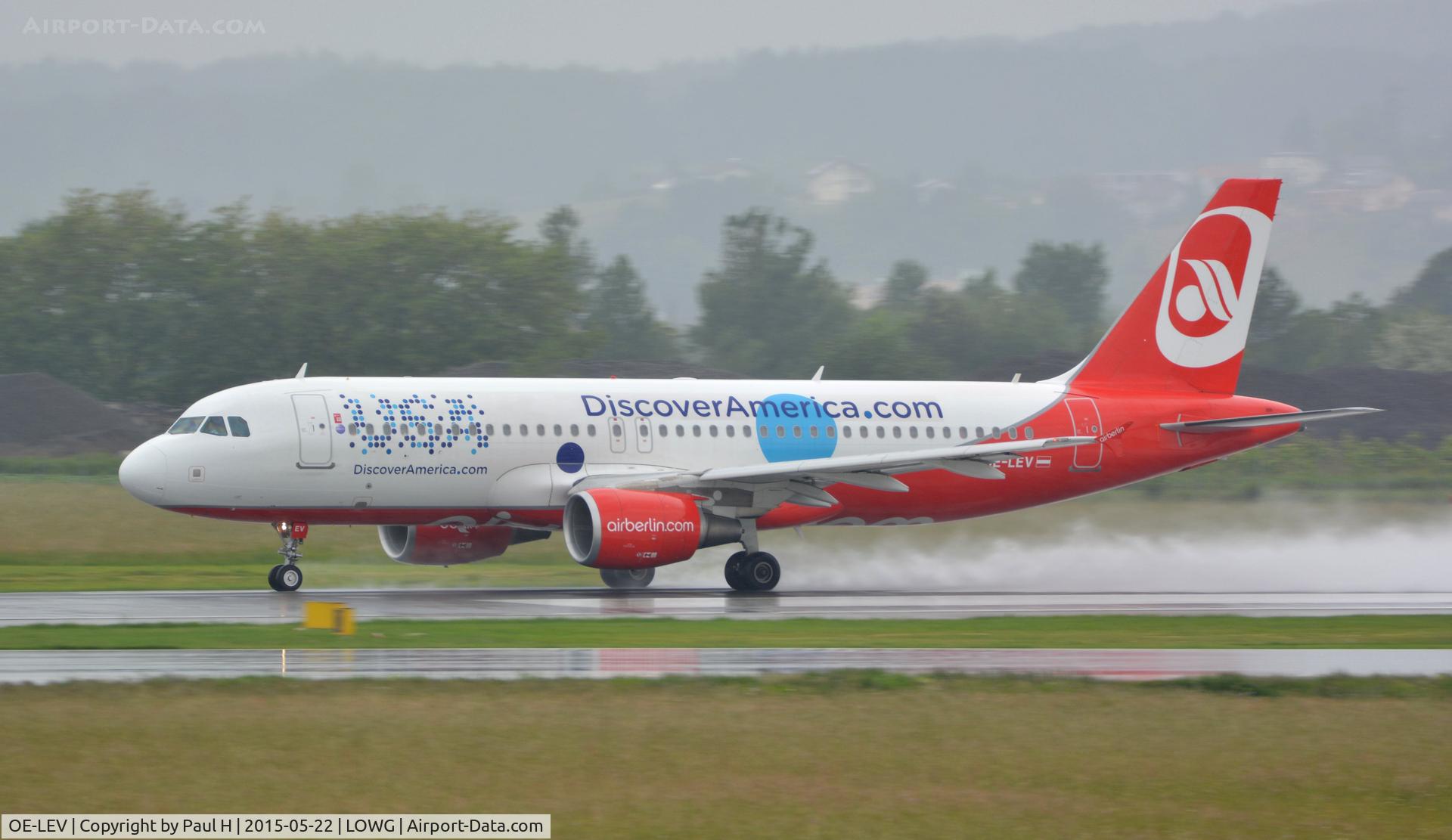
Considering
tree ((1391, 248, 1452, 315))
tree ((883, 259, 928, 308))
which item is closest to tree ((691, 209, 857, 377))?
tree ((883, 259, 928, 308))

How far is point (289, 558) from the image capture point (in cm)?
2977

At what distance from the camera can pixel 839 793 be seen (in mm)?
11266

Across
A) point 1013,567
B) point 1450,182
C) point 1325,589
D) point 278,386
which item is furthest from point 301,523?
point 1450,182

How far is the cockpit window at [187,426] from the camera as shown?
29.3 m

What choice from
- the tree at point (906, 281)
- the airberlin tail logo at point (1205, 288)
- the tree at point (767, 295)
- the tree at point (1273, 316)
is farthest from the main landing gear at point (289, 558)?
the tree at point (906, 281)

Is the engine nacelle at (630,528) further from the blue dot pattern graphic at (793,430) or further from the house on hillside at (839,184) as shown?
the house on hillside at (839,184)

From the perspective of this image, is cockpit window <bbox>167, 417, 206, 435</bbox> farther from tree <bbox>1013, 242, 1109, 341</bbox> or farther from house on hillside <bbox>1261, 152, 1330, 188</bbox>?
house on hillside <bbox>1261, 152, 1330, 188</bbox>

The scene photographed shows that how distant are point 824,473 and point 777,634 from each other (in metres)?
8.62

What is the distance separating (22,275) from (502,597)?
171ft

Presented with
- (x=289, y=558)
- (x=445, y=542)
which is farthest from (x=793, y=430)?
(x=289, y=558)

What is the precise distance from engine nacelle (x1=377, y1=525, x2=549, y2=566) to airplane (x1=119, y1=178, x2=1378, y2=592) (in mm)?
44

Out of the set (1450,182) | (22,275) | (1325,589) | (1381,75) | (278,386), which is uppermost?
(1381,75)

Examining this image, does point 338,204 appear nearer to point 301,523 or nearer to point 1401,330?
point 1401,330

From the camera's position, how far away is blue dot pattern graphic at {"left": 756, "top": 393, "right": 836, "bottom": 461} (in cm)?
3341
